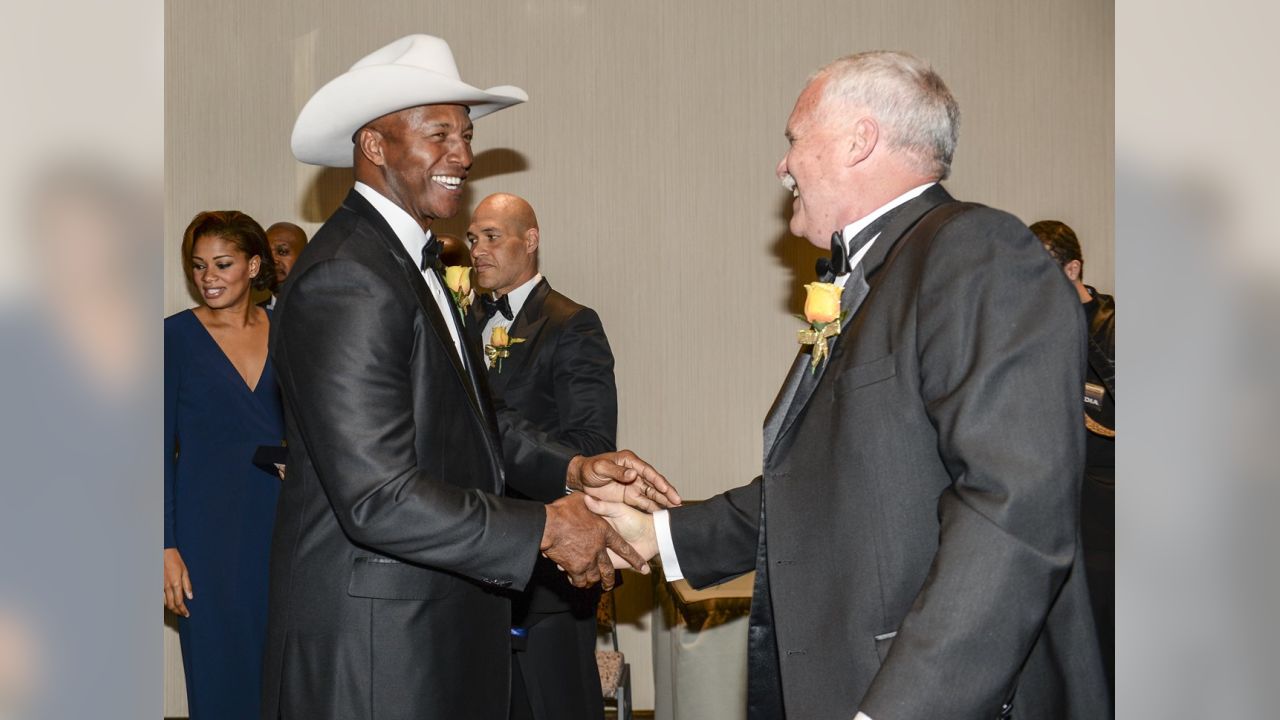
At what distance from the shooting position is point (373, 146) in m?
2.63

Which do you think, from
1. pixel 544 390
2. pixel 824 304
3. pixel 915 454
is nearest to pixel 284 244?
pixel 544 390

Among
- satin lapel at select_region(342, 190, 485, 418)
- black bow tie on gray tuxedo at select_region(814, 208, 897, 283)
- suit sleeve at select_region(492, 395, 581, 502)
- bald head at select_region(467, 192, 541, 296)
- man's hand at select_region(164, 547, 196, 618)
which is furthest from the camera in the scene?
bald head at select_region(467, 192, 541, 296)

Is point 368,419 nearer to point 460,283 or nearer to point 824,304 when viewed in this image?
point 824,304

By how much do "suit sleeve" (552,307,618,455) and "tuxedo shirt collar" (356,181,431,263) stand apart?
1716 millimetres

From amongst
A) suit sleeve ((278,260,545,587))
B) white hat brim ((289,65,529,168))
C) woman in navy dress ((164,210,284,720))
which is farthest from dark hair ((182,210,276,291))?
suit sleeve ((278,260,545,587))

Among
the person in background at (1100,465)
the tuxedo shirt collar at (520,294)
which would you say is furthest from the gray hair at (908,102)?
the tuxedo shirt collar at (520,294)

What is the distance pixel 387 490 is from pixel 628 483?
0.97 metres

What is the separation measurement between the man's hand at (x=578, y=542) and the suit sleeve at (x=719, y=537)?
0.69 ft

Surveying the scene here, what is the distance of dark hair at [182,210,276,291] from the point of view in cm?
443

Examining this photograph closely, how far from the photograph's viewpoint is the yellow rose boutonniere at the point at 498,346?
14.3 ft

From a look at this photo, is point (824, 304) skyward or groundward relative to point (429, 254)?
groundward

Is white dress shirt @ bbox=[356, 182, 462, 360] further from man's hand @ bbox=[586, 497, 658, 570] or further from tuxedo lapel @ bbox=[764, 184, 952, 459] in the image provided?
tuxedo lapel @ bbox=[764, 184, 952, 459]
